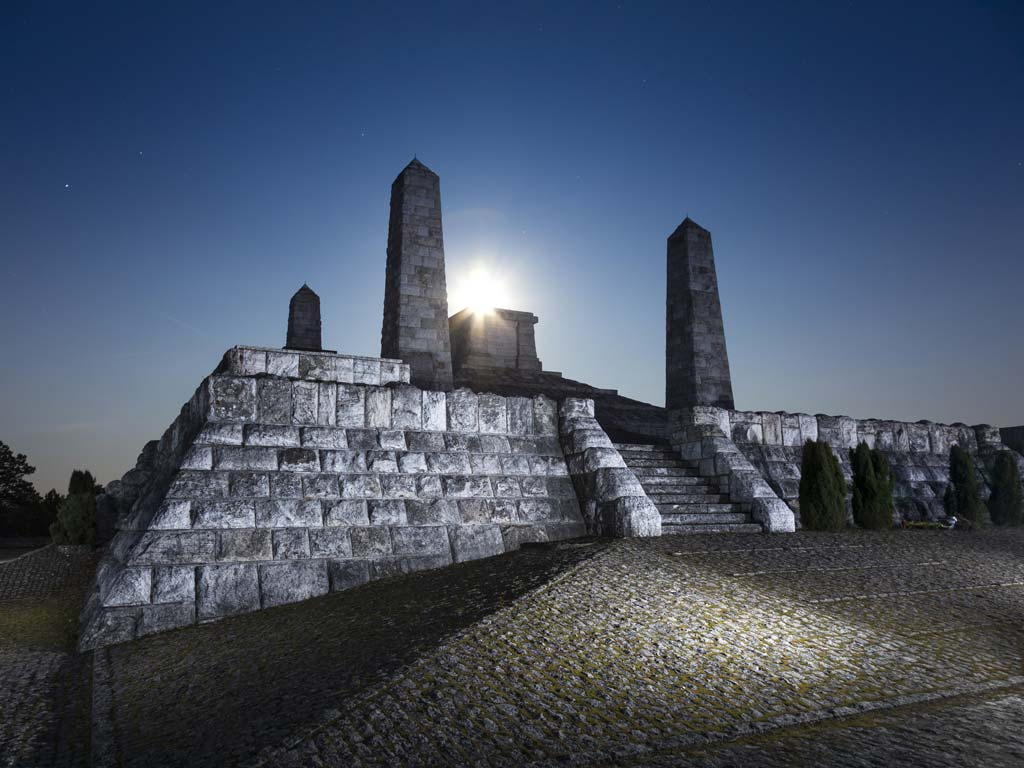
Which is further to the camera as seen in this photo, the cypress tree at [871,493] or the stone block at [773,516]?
the cypress tree at [871,493]

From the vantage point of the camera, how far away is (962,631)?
615 centimetres

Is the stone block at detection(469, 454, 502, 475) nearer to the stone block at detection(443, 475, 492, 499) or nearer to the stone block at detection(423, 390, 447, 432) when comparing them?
the stone block at detection(443, 475, 492, 499)

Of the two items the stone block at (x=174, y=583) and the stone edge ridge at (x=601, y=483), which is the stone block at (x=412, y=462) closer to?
the stone edge ridge at (x=601, y=483)

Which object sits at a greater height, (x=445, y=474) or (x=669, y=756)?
(x=445, y=474)

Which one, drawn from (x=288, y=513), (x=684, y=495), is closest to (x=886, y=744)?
(x=288, y=513)

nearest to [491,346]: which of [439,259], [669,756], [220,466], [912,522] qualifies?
[439,259]

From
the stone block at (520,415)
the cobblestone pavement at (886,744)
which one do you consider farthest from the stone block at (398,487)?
the cobblestone pavement at (886,744)

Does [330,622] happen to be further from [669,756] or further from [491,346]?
[491,346]

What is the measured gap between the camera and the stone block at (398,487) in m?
8.81

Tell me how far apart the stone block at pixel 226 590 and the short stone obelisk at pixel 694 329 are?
13458 mm

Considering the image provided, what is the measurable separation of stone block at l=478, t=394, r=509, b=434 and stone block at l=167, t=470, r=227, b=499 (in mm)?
3427

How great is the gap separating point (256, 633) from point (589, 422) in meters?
5.58

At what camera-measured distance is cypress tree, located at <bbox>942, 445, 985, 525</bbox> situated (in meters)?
13.3

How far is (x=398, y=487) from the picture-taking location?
29.2 feet
